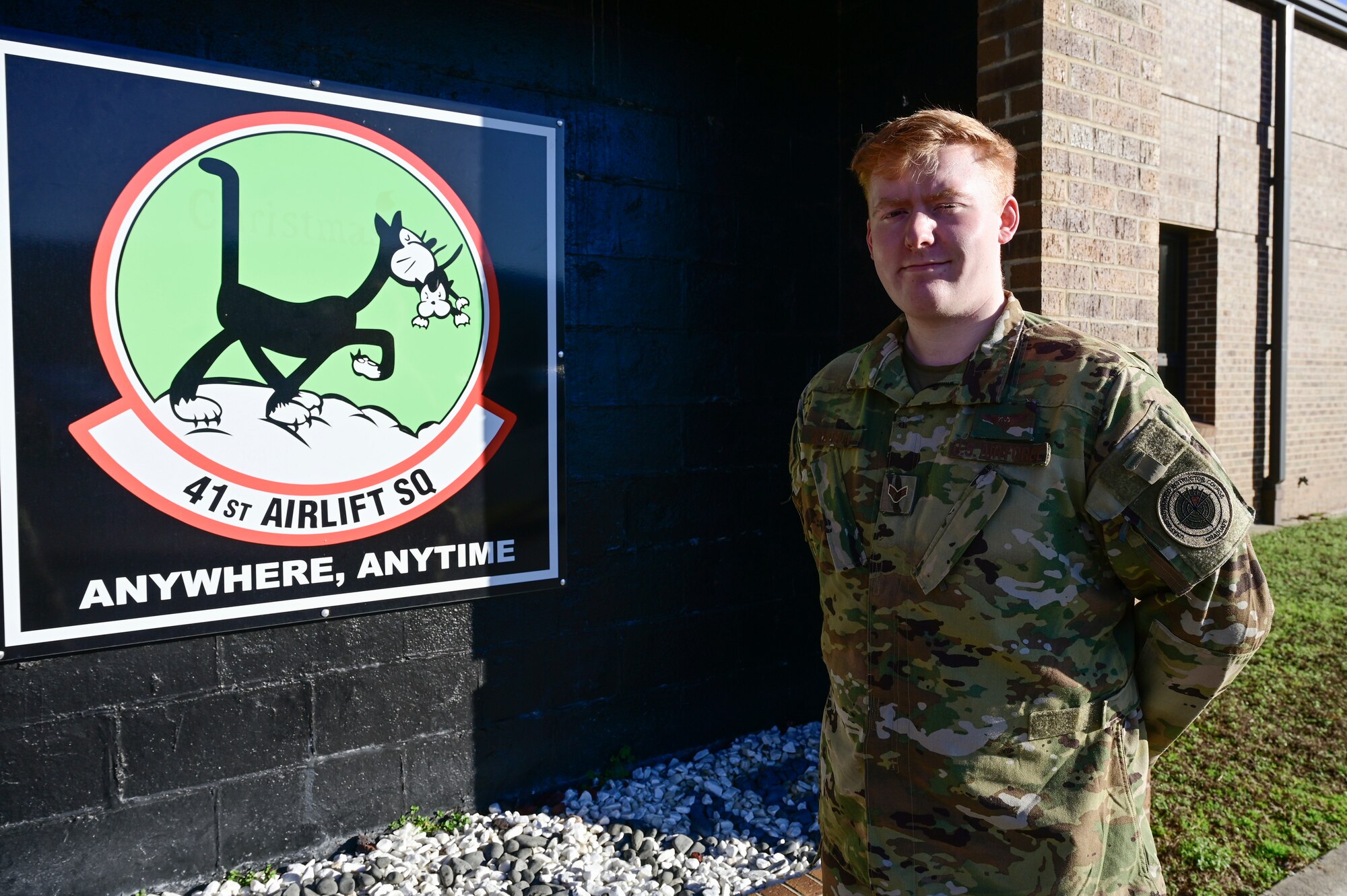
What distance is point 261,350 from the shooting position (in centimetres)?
251

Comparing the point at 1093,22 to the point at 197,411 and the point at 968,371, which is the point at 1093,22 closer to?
the point at 968,371

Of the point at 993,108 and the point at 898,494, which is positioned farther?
the point at 993,108

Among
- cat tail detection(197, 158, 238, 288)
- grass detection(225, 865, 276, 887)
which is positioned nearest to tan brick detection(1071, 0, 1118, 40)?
cat tail detection(197, 158, 238, 288)

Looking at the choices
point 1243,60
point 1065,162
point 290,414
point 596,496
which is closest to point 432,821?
point 596,496

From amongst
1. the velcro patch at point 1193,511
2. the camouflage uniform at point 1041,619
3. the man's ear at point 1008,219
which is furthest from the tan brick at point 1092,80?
the velcro patch at point 1193,511

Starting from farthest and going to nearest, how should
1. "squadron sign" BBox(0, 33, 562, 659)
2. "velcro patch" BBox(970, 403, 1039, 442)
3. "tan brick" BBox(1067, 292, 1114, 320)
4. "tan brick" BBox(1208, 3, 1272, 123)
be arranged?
"tan brick" BBox(1208, 3, 1272, 123) < "tan brick" BBox(1067, 292, 1114, 320) < "squadron sign" BBox(0, 33, 562, 659) < "velcro patch" BBox(970, 403, 1039, 442)

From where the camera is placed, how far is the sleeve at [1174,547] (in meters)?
1.39

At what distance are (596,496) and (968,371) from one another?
1.76 m

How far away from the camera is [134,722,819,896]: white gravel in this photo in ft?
8.40

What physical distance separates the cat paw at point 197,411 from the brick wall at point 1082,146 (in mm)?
2317

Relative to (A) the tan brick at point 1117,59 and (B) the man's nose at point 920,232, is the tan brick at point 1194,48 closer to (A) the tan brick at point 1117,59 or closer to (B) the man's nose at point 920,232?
(A) the tan brick at point 1117,59

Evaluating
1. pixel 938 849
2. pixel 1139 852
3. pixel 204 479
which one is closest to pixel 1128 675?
pixel 1139 852

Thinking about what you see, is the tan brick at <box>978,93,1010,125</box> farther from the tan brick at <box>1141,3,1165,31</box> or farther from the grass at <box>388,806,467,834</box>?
the grass at <box>388,806,467,834</box>

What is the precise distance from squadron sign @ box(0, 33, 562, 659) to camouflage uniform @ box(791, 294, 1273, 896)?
63.1 inches
